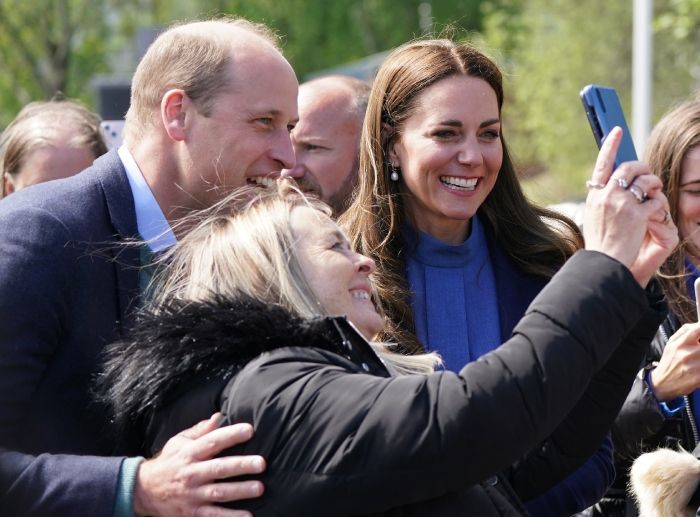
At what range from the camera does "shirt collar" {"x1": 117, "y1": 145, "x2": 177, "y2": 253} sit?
277cm

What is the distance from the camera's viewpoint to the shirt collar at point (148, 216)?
2.77 meters

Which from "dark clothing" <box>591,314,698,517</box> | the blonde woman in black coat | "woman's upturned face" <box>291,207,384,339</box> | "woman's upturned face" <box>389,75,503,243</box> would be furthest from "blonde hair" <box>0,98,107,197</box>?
"woman's upturned face" <box>291,207,384,339</box>

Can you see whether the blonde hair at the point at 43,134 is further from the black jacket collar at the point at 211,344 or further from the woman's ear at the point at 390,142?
the black jacket collar at the point at 211,344

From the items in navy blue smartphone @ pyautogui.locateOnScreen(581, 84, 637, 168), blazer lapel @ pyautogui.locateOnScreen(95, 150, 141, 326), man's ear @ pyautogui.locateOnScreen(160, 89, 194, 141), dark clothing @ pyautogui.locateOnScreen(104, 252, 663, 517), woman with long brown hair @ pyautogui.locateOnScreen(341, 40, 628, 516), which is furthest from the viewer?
woman with long brown hair @ pyautogui.locateOnScreen(341, 40, 628, 516)

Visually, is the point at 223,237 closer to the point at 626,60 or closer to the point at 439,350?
the point at 439,350

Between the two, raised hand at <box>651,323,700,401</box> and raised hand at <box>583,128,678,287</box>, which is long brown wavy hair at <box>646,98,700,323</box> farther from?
raised hand at <box>583,128,678,287</box>

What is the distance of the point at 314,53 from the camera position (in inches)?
1153

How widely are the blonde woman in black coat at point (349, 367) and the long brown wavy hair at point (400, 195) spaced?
3.38 feet

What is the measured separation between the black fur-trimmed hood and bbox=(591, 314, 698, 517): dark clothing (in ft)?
5.07

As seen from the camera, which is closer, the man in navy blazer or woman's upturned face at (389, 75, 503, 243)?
the man in navy blazer

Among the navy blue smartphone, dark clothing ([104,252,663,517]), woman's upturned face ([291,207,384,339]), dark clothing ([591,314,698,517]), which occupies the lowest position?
dark clothing ([591,314,698,517])

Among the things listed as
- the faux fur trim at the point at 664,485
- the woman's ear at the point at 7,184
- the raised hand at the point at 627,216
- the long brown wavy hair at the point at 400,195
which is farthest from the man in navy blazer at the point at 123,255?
the woman's ear at the point at 7,184

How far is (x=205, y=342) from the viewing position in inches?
88.1

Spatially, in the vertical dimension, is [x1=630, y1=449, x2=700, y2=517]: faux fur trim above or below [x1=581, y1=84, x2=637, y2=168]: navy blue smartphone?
below
